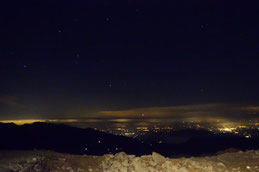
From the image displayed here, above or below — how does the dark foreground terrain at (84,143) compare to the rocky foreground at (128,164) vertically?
below

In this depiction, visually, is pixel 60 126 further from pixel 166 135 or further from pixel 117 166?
pixel 117 166

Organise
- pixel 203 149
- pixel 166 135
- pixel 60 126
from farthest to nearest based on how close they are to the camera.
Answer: pixel 166 135 < pixel 60 126 < pixel 203 149

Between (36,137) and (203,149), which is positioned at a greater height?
(36,137)

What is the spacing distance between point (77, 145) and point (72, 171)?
2346 inches

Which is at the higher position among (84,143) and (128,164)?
(128,164)

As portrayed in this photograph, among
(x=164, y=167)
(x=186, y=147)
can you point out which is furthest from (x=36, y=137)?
(x=164, y=167)

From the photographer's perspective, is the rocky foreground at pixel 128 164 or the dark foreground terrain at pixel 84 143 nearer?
the rocky foreground at pixel 128 164

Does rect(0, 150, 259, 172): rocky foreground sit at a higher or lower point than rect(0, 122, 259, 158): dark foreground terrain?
higher

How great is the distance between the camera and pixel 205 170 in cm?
1766

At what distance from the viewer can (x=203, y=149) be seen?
85500 mm

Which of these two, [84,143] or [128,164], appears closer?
[128,164]

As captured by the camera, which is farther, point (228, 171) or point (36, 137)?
point (36, 137)

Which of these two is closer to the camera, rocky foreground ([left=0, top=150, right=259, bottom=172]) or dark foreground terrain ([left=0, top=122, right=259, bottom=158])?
rocky foreground ([left=0, top=150, right=259, bottom=172])

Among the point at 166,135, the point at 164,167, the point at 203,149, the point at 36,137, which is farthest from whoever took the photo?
the point at 166,135
